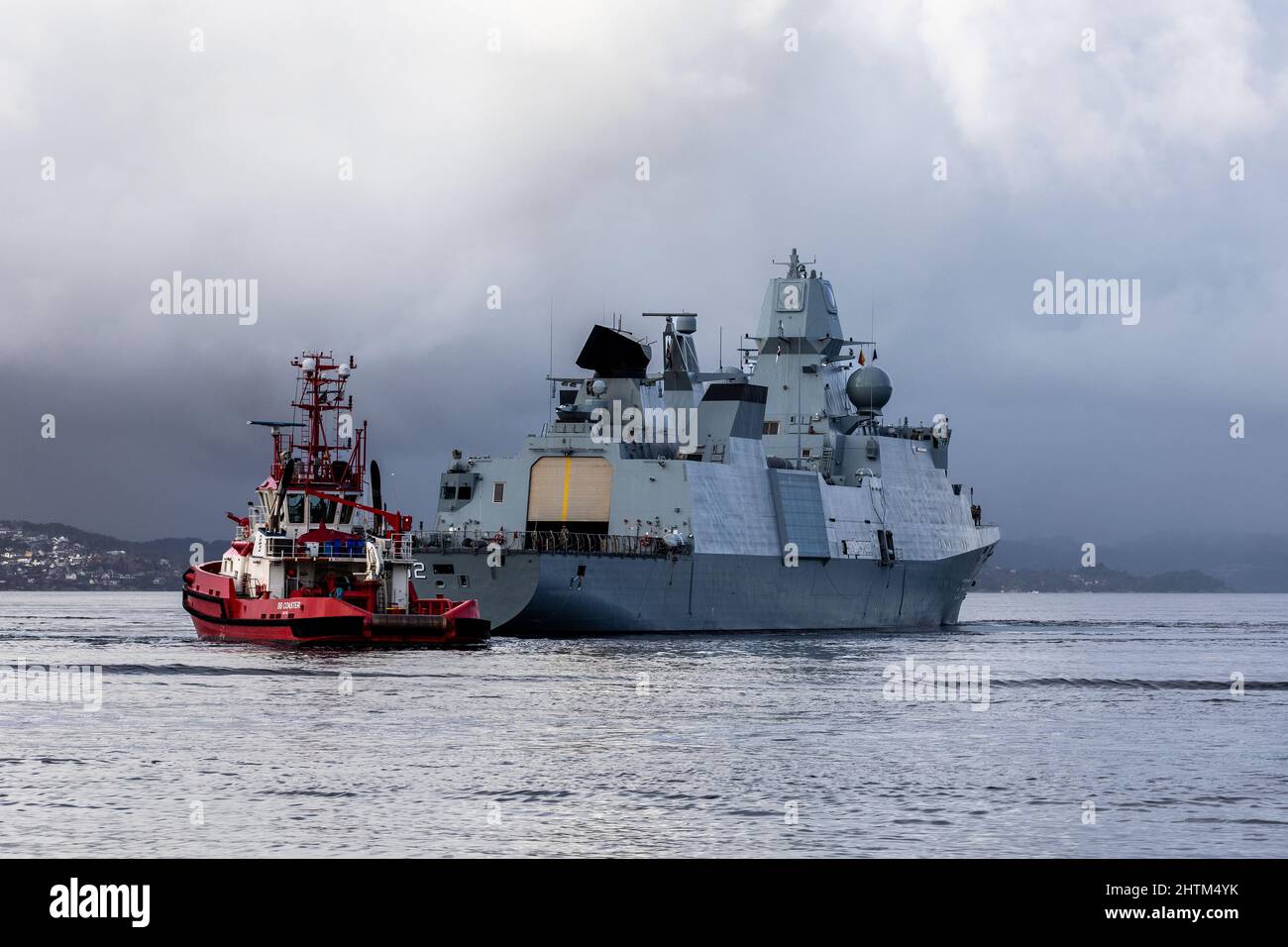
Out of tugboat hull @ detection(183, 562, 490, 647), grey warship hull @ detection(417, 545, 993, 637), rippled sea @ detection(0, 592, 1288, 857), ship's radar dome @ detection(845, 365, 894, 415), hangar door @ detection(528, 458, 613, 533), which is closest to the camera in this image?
rippled sea @ detection(0, 592, 1288, 857)

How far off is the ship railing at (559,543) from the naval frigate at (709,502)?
0.08 m

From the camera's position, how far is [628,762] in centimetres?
2619

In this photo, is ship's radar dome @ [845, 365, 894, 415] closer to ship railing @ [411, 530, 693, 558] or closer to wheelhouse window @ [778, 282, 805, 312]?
wheelhouse window @ [778, 282, 805, 312]

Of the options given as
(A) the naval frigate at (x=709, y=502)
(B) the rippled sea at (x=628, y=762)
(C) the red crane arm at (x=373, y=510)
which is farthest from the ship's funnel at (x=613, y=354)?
(B) the rippled sea at (x=628, y=762)

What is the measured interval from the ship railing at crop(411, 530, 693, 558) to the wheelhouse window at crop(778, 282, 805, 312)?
2067 centimetres

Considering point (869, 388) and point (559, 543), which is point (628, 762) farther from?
point (869, 388)

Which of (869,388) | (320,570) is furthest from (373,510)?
(869,388)

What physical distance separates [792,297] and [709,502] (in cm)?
1883

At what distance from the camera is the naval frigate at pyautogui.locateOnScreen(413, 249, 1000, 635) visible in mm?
55969

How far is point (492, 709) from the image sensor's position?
33406 mm

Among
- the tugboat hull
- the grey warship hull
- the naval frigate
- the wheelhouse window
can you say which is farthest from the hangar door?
the wheelhouse window

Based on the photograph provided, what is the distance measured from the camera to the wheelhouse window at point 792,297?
2968 inches

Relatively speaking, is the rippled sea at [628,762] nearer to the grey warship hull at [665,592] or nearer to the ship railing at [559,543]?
the grey warship hull at [665,592]
